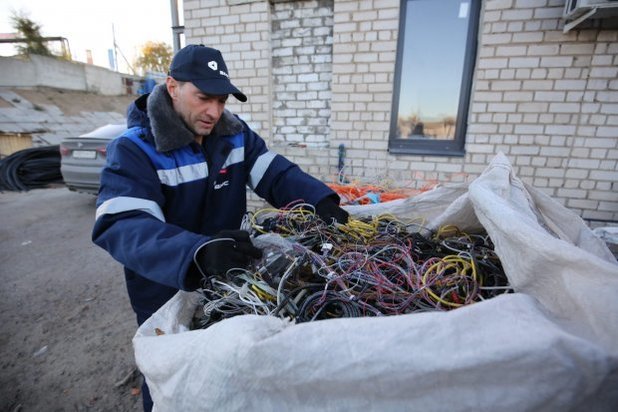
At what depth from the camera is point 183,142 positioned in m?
1.51

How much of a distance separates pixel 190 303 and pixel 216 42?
13.4 ft

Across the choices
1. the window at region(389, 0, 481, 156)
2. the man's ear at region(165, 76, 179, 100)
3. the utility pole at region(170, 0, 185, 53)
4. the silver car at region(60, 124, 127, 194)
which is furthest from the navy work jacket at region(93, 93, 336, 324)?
the silver car at region(60, 124, 127, 194)

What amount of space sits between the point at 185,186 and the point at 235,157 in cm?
38

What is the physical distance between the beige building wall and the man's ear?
2.71 metres

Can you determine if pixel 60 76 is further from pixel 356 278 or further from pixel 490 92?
pixel 356 278

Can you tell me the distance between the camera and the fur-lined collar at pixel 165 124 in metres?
1.47

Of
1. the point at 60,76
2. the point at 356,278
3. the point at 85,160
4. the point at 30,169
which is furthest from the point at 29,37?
the point at 356,278

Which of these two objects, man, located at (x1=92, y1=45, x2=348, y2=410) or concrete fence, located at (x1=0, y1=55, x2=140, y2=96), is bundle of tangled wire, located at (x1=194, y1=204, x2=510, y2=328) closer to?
man, located at (x1=92, y1=45, x2=348, y2=410)

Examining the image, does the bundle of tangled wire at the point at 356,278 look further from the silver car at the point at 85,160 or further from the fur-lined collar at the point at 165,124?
the silver car at the point at 85,160

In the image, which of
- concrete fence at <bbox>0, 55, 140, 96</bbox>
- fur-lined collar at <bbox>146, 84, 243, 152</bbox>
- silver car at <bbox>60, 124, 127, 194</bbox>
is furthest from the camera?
concrete fence at <bbox>0, 55, 140, 96</bbox>

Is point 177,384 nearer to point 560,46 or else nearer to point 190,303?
point 190,303

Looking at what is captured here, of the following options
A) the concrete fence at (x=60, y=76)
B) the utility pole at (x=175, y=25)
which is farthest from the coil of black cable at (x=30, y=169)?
the concrete fence at (x=60, y=76)

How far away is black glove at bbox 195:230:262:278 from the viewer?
1.09m

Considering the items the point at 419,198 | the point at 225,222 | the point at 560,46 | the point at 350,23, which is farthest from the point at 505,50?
the point at 225,222
